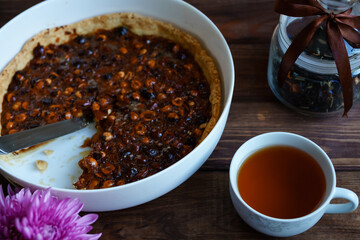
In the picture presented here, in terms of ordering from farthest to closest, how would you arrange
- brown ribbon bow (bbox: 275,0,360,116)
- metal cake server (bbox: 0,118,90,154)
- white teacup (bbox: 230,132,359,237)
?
metal cake server (bbox: 0,118,90,154) < brown ribbon bow (bbox: 275,0,360,116) < white teacup (bbox: 230,132,359,237)

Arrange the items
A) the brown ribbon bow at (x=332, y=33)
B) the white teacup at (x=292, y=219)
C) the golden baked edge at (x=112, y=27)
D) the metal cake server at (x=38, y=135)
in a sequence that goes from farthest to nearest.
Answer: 1. the golden baked edge at (x=112, y=27)
2. the metal cake server at (x=38, y=135)
3. the brown ribbon bow at (x=332, y=33)
4. the white teacup at (x=292, y=219)

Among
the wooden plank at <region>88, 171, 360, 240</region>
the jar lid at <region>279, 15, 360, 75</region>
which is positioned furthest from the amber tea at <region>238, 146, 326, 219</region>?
the jar lid at <region>279, 15, 360, 75</region>

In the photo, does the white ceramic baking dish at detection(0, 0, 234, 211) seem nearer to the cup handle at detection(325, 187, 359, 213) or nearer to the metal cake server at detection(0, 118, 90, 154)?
the metal cake server at detection(0, 118, 90, 154)

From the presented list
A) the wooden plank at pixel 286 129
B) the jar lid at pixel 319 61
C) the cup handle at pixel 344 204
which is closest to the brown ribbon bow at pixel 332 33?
the jar lid at pixel 319 61

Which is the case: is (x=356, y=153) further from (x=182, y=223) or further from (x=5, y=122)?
(x=5, y=122)

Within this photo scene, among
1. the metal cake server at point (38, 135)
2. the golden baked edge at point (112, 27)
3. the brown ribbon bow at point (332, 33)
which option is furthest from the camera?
the golden baked edge at point (112, 27)

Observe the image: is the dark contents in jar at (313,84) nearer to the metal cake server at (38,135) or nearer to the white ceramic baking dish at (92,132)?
the white ceramic baking dish at (92,132)
